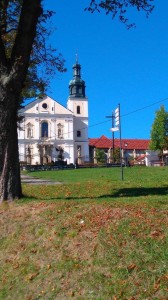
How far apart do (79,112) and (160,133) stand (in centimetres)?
3819

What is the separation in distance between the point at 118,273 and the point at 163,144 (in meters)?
55.1

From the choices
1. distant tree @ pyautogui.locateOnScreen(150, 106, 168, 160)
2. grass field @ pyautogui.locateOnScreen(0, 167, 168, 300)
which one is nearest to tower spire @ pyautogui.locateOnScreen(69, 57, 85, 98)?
distant tree @ pyautogui.locateOnScreen(150, 106, 168, 160)

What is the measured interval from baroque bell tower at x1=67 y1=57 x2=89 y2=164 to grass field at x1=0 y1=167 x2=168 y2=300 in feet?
269

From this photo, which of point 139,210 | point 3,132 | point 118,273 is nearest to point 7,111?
point 3,132

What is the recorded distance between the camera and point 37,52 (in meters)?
11.8

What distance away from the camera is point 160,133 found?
5916cm

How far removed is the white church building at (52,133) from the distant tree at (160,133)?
1160 inches

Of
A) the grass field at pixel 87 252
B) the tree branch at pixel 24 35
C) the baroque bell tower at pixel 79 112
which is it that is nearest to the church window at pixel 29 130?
the baroque bell tower at pixel 79 112

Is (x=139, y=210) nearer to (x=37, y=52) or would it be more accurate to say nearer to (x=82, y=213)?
Result: (x=82, y=213)

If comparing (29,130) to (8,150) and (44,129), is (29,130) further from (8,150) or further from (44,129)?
(8,150)

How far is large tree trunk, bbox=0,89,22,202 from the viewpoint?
871cm

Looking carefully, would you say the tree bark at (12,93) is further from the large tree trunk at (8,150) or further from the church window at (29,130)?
the church window at (29,130)

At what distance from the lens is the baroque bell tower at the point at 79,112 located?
91.8m

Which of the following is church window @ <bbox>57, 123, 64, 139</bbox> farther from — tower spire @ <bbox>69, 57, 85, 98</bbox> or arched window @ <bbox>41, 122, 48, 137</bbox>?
tower spire @ <bbox>69, 57, 85, 98</bbox>
